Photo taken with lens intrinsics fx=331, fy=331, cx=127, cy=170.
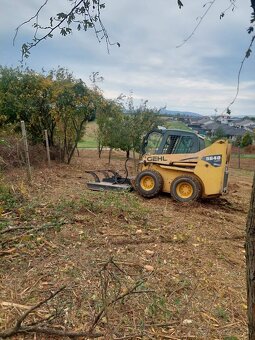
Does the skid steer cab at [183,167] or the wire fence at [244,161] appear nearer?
the skid steer cab at [183,167]

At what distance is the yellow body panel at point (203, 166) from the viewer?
26.0ft

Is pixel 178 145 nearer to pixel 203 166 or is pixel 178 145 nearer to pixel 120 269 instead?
pixel 203 166

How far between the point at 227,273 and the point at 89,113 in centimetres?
1057

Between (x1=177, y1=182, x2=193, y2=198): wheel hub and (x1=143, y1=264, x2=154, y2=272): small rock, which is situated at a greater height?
(x1=177, y1=182, x2=193, y2=198): wheel hub

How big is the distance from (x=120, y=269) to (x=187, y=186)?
4908 mm

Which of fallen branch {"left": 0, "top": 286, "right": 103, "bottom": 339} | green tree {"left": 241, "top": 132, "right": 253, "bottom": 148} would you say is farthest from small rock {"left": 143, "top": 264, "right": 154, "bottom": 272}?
green tree {"left": 241, "top": 132, "right": 253, "bottom": 148}

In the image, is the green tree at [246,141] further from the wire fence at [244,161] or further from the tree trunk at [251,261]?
the tree trunk at [251,261]

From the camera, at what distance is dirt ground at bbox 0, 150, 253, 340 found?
302 centimetres

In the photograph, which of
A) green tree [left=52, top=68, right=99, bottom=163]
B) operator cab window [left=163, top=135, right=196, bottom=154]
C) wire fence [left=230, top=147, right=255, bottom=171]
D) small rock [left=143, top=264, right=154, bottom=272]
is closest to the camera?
small rock [left=143, top=264, right=154, bottom=272]

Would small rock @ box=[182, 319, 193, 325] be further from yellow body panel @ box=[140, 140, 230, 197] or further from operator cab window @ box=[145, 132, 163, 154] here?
operator cab window @ box=[145, 132, 163, 154]

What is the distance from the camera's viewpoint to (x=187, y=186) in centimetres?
831

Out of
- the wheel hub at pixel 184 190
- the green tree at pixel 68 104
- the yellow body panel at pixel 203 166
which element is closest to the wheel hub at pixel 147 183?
the yellow body panel at pixel 203 166

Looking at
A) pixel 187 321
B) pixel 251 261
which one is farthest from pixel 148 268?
pixel 251 261

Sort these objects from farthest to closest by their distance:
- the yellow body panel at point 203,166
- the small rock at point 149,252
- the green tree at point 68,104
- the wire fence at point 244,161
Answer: the wire fence at point 244,161 < the green tree at point 68,104 < the yellow body panel at point 203,166 < the small rock at point 149,252
